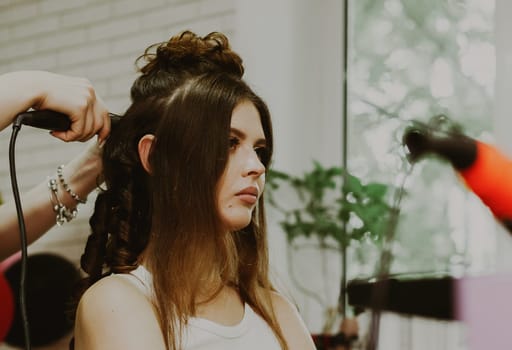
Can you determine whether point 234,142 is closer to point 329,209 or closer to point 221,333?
point 221,333

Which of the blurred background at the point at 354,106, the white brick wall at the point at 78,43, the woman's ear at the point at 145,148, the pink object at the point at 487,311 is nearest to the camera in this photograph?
the pink object at the point at 487,311

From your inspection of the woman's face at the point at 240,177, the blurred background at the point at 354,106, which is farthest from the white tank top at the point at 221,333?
the blurred background at the point at 354,106

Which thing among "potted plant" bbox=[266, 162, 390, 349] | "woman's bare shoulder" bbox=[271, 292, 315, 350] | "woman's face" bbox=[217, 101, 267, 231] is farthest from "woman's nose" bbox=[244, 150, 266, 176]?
"potted plant" bbox=[266, 162, 390, 349]

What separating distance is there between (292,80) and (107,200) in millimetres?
1004

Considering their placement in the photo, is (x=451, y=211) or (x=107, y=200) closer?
(x=107, y=200)

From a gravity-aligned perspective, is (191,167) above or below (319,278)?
above

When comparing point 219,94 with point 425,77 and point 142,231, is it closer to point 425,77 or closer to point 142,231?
point 142,231

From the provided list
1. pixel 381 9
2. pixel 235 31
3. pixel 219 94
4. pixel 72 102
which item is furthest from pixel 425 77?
pixel 72 102

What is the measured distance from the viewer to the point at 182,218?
1.14 meters

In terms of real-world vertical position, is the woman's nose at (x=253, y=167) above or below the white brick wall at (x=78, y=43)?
below

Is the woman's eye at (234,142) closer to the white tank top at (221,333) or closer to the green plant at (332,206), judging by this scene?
the white tank top at (221,333)

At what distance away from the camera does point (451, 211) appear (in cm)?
190

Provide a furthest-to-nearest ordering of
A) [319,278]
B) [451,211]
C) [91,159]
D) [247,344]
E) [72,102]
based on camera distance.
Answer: [319,278] < [451,211] < [91,159] < [247,344] < [72,102]

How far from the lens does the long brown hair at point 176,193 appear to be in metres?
1.12
